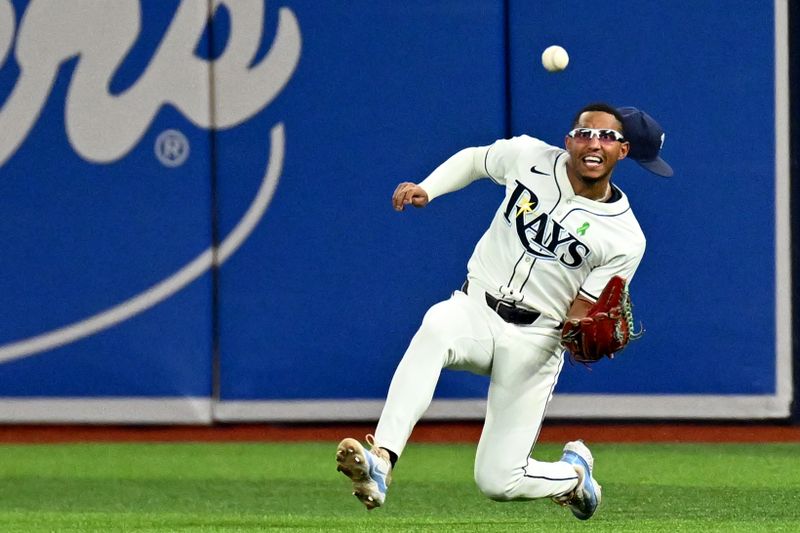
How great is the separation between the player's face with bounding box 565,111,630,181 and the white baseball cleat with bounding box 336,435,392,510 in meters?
1.18

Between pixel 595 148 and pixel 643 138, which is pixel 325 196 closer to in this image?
pixel 643 138

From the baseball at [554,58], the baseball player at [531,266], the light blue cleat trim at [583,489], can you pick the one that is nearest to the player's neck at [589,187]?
the baseball player at [531,266]

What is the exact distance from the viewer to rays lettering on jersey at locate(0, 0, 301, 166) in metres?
8.62

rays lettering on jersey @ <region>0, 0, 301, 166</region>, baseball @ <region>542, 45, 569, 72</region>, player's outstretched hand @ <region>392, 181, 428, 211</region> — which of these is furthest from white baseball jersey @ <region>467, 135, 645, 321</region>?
rays lettering on jersey @ <region>0, 0, 301, 166</region>

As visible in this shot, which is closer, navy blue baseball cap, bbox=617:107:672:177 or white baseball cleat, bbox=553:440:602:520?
navy blue baseball cap, bbox=617:107:672:177

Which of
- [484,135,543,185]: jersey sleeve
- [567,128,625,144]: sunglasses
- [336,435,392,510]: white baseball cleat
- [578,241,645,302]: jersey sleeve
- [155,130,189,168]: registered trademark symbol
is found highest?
[567,128,625,144]: sunglasses

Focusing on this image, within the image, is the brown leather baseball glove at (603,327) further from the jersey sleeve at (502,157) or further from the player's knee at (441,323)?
the jersey sleeve at (502,157)

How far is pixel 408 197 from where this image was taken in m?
5.04

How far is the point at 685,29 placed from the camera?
8.42 metres

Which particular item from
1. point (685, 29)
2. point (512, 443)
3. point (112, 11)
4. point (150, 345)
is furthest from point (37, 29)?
point (512, 443)

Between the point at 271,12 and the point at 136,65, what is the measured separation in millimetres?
785

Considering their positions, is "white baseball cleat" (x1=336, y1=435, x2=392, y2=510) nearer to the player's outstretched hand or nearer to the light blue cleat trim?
the player's outstretched hand

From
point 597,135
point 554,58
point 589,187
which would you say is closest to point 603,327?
point 589,187

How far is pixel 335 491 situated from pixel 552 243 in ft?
6.94
